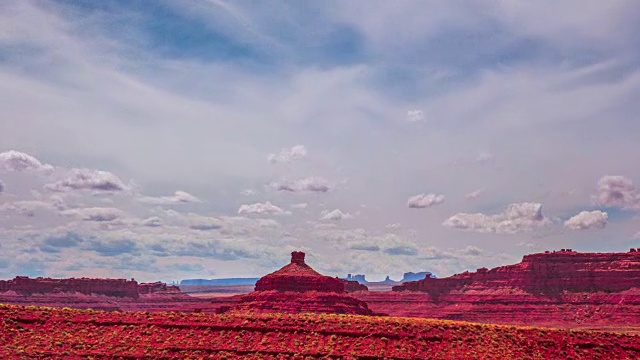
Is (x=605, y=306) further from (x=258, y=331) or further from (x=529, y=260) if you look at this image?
(x=258, y=331)

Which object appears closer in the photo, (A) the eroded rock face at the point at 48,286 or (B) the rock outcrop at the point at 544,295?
(B) the rock outcrop at the point at 544,295

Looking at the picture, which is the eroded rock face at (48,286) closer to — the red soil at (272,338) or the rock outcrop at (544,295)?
the rock outcrop at (544,295)

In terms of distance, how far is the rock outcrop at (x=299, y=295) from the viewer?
10900 cm

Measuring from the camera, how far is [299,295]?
114000mm

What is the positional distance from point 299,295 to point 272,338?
5391 cm

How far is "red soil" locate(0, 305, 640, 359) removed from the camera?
5706 centimetres

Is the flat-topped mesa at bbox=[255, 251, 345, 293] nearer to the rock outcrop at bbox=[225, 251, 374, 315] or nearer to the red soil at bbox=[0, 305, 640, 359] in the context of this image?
the rock outcrop at bbox=[225, 251, 374, 315]

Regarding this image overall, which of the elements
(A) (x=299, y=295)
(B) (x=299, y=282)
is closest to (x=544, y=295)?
(B) (x=299, y=282)

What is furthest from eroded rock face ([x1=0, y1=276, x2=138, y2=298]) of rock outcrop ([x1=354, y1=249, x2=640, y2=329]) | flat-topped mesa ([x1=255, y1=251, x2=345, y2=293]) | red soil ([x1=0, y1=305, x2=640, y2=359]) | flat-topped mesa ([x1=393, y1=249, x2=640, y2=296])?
red soil ([x1=0, y1=305, x2=640, y2=359])

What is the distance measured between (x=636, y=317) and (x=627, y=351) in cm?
9042

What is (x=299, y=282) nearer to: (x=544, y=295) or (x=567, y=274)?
(x=544, y=295)

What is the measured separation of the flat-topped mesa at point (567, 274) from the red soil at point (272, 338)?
3975 inches

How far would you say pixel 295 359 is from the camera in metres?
55.9

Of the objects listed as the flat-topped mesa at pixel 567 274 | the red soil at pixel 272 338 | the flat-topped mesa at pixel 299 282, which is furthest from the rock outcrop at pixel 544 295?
the red soil at pixel 272 338
